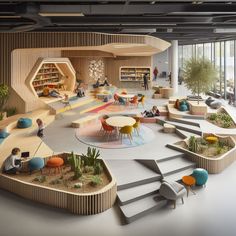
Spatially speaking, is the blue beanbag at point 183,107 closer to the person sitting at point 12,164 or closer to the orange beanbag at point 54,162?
the orange beanbag at point 54,162

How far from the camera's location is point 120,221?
704 centimetres

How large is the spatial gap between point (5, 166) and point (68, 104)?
9169mm

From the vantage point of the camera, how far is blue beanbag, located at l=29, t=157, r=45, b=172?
28.2ft

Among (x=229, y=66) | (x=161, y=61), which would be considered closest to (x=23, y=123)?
(x=229, y=66)

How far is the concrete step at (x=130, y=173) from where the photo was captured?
8.39 meters

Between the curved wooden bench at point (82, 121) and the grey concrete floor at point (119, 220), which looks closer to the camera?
the grey concrete floor at point (119, 220)

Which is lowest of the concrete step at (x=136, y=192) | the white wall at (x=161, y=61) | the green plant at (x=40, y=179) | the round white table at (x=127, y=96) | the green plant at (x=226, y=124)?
the concrete step at (x=136, y=192)

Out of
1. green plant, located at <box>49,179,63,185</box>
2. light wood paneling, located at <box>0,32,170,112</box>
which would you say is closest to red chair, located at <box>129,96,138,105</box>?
light wood paneling, located at <box>0,32,170,112</box>

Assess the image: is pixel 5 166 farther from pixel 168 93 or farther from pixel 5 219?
pixel 168 93

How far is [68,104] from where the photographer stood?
1744cm

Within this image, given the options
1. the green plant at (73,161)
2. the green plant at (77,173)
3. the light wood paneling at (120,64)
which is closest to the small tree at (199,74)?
the green plant at (73,161)

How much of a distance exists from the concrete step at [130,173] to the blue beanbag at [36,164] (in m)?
1.93

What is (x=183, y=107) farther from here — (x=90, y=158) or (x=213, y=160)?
(x=90, y=158)

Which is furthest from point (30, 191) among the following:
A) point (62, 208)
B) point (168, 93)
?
point (168, 93)
